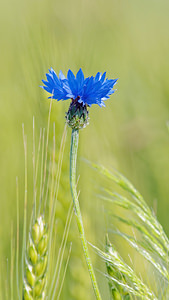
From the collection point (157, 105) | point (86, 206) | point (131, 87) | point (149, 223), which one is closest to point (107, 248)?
point (149, 223)

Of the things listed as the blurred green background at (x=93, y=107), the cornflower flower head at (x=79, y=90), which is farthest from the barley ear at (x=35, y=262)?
the blurred green background at (x=93, y=107)

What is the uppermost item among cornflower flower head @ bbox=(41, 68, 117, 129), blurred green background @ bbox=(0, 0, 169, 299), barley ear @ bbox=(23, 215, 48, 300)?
blurred green background @ bbox=(0, 0, 169, 299)

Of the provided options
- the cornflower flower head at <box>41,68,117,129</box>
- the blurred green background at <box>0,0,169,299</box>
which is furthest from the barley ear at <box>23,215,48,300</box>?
the blurred green background at <box>0,0,169,299</box>

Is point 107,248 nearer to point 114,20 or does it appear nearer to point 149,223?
point 149,223

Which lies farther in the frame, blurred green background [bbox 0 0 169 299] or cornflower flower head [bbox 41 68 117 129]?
blurred green background [bbox 0 0 169 299]

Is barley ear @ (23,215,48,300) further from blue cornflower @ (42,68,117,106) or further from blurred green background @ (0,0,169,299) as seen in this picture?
blurred green background @ (0,0,169,299)

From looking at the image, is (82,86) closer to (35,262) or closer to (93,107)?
(35,262)
